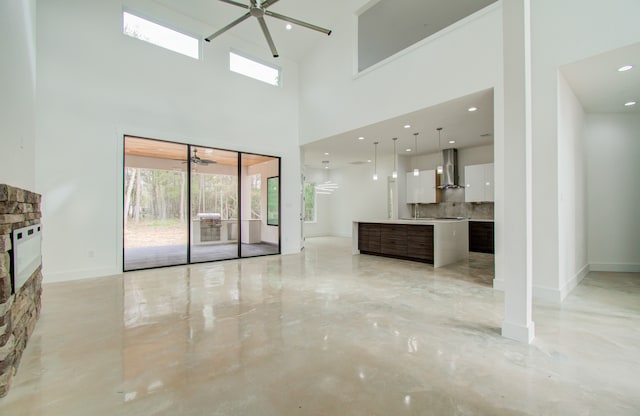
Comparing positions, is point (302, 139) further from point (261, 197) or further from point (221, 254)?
point (221, 254)

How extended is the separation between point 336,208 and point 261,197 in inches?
174

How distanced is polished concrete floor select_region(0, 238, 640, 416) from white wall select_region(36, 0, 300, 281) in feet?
3.76

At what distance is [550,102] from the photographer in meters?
3.64

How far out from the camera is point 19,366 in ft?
6.66

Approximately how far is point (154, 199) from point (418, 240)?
19.7ft

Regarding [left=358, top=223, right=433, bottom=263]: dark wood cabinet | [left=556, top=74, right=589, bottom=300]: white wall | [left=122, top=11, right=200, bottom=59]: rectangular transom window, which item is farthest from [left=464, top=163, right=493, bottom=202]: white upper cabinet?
[left=122, top=11, right=200, bottom=59]: rectangular transom window

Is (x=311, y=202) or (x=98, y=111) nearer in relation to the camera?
(x=98, y=111)

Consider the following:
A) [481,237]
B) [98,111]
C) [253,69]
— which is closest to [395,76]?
[253,69]

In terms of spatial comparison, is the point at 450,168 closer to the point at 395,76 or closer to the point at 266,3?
the point at 395,76

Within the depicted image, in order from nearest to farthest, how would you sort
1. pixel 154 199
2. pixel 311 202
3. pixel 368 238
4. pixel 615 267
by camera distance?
pixel 615 267 < pixel 154 199 < pixel 368 238 < pixel 311 202

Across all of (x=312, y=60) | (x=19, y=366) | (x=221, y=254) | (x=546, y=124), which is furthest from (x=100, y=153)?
(x=546, y=124)

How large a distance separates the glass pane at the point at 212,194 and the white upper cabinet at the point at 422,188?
558cm

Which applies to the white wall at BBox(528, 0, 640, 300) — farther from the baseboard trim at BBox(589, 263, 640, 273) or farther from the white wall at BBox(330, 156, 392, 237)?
the white wall at BBox(330, 156, 392, 237)

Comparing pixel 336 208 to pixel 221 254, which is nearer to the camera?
pixel 221 254
